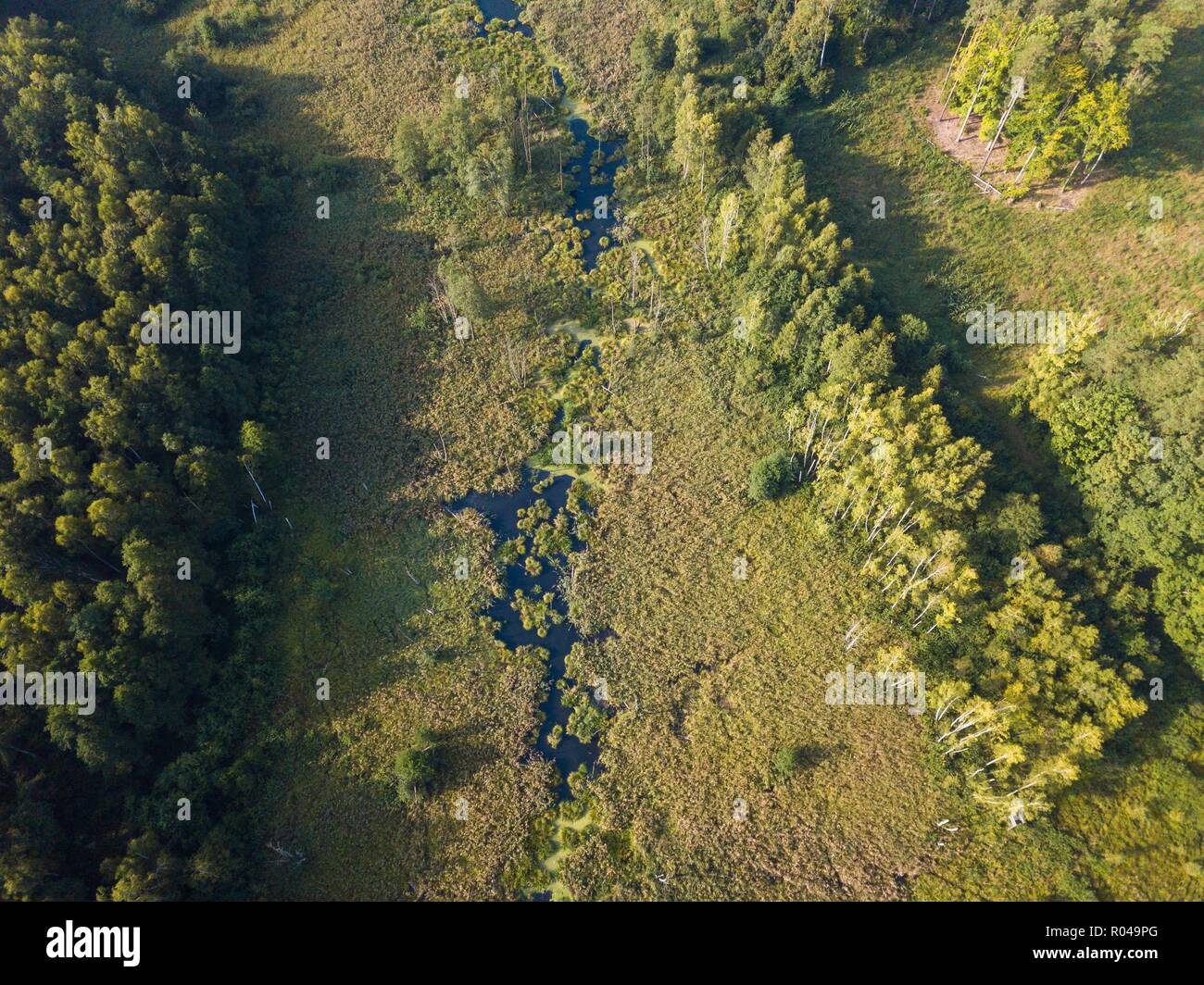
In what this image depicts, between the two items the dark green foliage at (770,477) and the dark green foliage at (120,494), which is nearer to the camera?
the dark green foliage at (120,494)

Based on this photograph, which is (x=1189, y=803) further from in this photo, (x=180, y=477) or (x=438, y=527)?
(x=180, y=477)

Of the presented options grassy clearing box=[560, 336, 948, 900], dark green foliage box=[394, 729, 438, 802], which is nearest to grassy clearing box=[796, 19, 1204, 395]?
grassy clearing box=[560, 336, 948, 900]

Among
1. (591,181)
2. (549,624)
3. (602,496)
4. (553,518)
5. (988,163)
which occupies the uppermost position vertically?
(591,181)

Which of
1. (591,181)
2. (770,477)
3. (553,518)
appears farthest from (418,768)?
(591,181)

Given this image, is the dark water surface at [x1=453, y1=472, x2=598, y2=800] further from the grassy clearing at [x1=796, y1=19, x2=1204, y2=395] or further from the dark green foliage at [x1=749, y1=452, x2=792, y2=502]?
the grassy clearing at [x1=796, y1=19, x2=1204, y2=395]

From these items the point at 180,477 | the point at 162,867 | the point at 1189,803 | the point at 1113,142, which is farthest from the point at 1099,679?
the point at 180,477

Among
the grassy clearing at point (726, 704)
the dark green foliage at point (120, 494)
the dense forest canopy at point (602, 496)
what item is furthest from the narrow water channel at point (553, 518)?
the dark green foliage at point (120, 494)

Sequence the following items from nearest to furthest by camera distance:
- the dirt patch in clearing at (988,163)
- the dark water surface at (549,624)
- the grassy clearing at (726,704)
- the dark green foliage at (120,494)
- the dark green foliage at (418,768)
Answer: the dark green foliage at (120,494) → the grassy clearing at (726,704) → the dark green foliage at (418,768) → the dark water surface at (549,624) → the dirt patch in clearing at (988,163)

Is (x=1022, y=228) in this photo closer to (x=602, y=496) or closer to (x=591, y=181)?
(x=591, y=181)

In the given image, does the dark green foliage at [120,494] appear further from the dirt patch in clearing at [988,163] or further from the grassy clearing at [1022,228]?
the dirt patch in clearing at [988,163]
